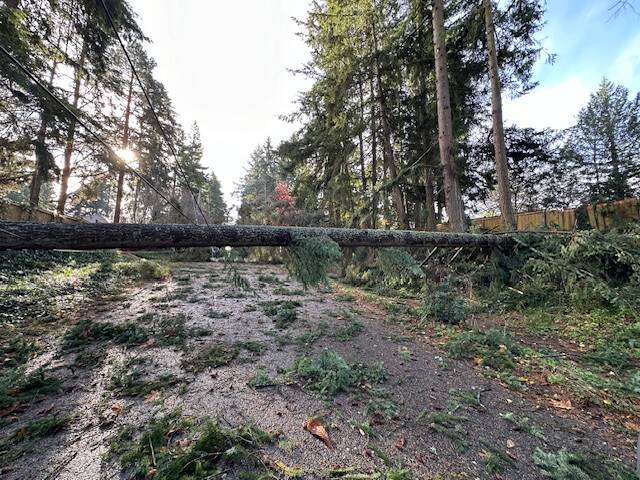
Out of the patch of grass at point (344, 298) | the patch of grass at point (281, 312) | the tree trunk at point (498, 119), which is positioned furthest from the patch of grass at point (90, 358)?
the tree trunk at point (498, 119)

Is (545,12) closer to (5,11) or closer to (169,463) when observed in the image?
(169,463)

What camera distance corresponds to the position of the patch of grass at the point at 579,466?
67.6 inches

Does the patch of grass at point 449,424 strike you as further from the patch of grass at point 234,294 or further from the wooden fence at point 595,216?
the wooden fence at point 595,216

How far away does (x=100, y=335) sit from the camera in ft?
13.5

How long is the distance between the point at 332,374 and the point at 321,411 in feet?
1.77

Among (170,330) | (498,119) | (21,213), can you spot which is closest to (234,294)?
(170,330)

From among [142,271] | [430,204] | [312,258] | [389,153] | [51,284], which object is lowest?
[51,284]

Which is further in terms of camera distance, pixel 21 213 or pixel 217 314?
pixel 21 213

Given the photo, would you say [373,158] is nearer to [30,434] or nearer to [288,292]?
[288,292]

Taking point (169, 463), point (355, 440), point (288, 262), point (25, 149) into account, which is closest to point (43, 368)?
point (169, 463)

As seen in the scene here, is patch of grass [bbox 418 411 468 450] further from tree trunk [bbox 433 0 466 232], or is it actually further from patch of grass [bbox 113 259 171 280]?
patch of grass [bbox 113 259 171 280]

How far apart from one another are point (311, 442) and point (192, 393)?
134cm

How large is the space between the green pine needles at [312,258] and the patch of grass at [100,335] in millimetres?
2673

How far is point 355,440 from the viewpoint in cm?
199
